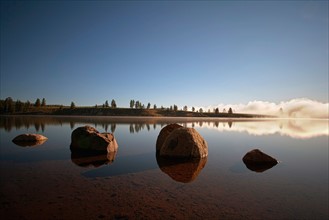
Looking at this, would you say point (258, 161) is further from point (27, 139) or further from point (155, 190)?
point (27, 139)

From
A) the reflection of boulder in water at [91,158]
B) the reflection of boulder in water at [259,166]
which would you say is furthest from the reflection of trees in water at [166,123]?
the reflection of boulder in water at [259,166]

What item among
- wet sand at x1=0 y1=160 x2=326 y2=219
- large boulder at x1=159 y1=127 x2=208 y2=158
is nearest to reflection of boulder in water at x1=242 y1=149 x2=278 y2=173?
large boulder at x1=159 y1=127 x2=208 y2=158

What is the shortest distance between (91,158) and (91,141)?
2926 mm

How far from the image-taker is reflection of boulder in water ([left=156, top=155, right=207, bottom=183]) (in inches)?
445

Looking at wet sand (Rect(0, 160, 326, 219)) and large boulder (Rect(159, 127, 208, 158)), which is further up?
large boulder (Rect(159, 127, 208, 158))

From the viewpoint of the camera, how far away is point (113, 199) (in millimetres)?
8000

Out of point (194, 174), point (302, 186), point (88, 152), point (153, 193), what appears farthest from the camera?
point (88, 152)

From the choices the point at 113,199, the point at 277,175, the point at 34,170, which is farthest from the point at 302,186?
the point at 34,170

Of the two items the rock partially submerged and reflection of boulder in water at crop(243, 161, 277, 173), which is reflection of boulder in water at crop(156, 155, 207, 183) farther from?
the rock partially submerged

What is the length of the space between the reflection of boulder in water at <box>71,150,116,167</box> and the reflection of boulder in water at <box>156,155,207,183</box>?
4.02m

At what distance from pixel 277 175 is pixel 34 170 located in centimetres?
1486

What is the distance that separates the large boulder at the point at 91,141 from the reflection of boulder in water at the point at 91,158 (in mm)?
505

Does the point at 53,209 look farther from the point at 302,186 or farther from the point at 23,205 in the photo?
the point at 302,186

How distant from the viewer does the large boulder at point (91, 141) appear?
17844 millimetres
